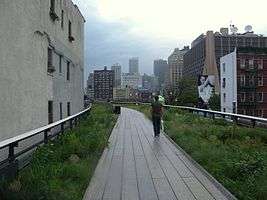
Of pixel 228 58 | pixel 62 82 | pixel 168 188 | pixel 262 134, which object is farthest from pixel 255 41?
pixel 168 188

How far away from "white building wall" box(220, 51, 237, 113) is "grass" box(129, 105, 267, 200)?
67.9 meters

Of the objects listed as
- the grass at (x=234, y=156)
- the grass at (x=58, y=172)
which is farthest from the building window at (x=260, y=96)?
the grass at (x=58, y=172)

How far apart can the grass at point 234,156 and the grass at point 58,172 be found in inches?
103

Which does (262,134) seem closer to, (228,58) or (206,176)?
(206,176)

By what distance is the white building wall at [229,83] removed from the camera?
85.2 meters

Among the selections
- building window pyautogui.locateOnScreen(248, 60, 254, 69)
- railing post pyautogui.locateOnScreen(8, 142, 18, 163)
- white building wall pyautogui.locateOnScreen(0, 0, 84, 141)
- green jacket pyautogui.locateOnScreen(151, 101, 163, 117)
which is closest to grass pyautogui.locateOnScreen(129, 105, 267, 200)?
green jacket pyautogui.locateOnScreen(151, 101, 163, 117)

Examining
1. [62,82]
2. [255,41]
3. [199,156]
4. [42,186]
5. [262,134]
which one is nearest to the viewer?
[42,186]

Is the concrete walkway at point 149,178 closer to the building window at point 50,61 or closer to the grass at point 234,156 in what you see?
the grass at point 234,156

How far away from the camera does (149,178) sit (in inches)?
398

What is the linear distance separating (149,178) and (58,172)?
1.95 m

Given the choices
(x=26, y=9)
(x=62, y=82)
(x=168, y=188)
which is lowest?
(x=168, y=188)

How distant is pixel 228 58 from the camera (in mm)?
89250

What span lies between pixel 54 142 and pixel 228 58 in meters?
79.4

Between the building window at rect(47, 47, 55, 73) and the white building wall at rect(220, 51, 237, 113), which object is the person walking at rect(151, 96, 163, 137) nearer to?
the building window at rect(47, 47, 55, 73)
